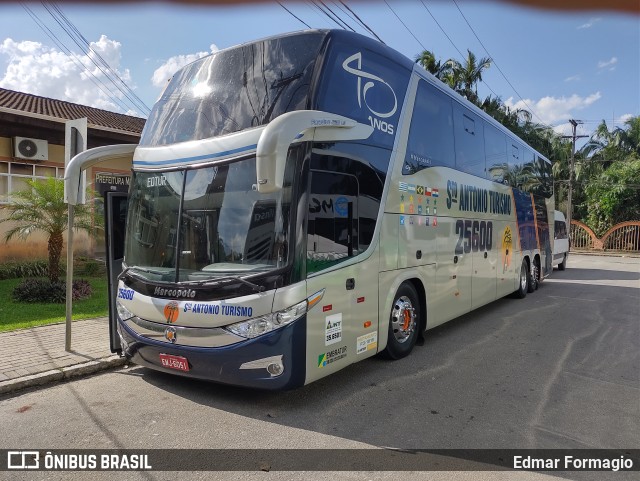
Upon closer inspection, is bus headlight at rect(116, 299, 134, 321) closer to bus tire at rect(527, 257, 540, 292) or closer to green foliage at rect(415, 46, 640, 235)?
bus tire at rect(527, 257, 540, 292)

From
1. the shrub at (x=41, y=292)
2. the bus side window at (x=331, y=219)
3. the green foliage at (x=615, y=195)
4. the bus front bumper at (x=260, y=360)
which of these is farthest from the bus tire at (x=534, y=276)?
the green foliage at (x=615, y=195)

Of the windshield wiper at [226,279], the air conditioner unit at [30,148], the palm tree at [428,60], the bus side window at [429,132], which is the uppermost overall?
the palm tree at [428,60]

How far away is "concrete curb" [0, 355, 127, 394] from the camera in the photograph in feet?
16.6

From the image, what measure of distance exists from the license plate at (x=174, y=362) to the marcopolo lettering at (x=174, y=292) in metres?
0.62

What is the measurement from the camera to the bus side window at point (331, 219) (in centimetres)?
462

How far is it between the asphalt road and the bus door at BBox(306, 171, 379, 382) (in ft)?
1.64

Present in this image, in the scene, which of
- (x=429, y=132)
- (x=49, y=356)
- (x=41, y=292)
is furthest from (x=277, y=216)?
(x=41, y=292)

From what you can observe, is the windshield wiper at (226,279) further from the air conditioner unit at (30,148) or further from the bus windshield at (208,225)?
the air conditioner unit at (30,148)

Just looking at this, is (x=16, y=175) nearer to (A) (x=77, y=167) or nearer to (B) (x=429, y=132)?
(A) (x=77, y=167)

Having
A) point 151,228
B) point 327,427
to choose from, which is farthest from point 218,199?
point 327,427

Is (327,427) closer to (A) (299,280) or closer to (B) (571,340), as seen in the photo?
(A) (299,280)

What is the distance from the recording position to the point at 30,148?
13320 millimetres

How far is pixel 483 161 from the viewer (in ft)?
30.0

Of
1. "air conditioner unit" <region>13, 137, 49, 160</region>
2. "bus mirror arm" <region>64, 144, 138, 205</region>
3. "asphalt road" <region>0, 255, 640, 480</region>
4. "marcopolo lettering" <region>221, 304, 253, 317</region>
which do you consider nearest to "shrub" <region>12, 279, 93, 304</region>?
"bus mirror arm" <region>64, 144, 138, 205</region>
